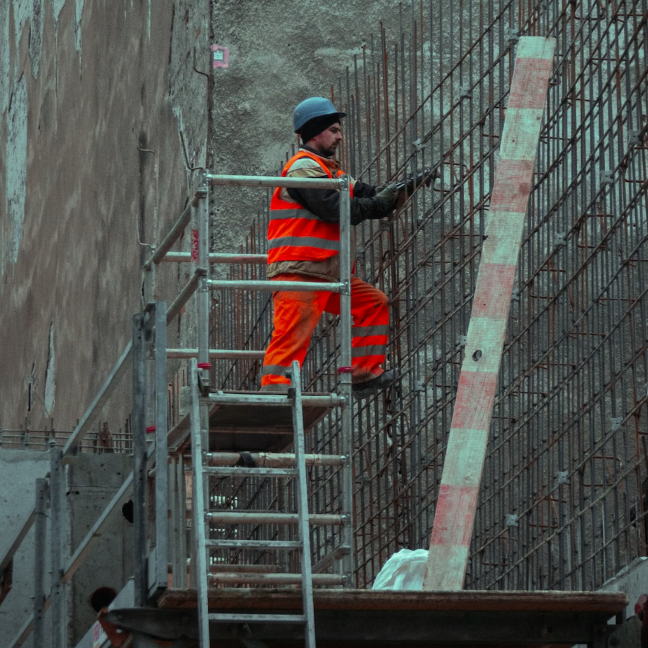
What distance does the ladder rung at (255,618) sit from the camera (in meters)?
7.02

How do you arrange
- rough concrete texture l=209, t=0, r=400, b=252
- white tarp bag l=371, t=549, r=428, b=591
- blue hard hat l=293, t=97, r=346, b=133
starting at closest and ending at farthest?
white tarp bag l=371, t=549, r=428, b=591, blue hard hat l=293, t=97, r=346, b=133, rough concrete texture l=209, t=0, r=400, b=252

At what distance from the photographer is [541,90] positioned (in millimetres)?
10531

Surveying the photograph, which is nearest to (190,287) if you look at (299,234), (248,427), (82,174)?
(299,234)

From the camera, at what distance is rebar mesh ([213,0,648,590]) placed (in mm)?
9070

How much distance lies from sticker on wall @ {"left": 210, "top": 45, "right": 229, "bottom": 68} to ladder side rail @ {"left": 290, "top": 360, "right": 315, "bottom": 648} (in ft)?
27.8

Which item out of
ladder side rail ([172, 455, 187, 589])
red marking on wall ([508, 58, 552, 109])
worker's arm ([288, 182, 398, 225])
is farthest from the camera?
red marking on wall ([508, 58, 552, 109])

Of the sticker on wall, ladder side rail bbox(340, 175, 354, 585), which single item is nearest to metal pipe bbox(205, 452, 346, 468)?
ladder side rail bbox(340, 175, 354, 585)

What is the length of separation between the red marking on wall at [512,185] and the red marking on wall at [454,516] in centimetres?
181

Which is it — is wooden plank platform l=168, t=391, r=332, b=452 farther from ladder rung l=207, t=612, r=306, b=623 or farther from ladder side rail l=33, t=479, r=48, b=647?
ladder rung l=207, t=612, r=306, b=623

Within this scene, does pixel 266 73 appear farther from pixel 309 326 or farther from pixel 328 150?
pixel 309 326

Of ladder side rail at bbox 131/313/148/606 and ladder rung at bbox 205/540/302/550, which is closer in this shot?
ladder side rail at bbox 131/313/148/606

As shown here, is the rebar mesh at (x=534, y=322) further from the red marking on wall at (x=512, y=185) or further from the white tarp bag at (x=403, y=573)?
the white tarp bag at (x=403, y=573)

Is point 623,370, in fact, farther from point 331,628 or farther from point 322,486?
point 322,486

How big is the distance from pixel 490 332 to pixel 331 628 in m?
3.15
